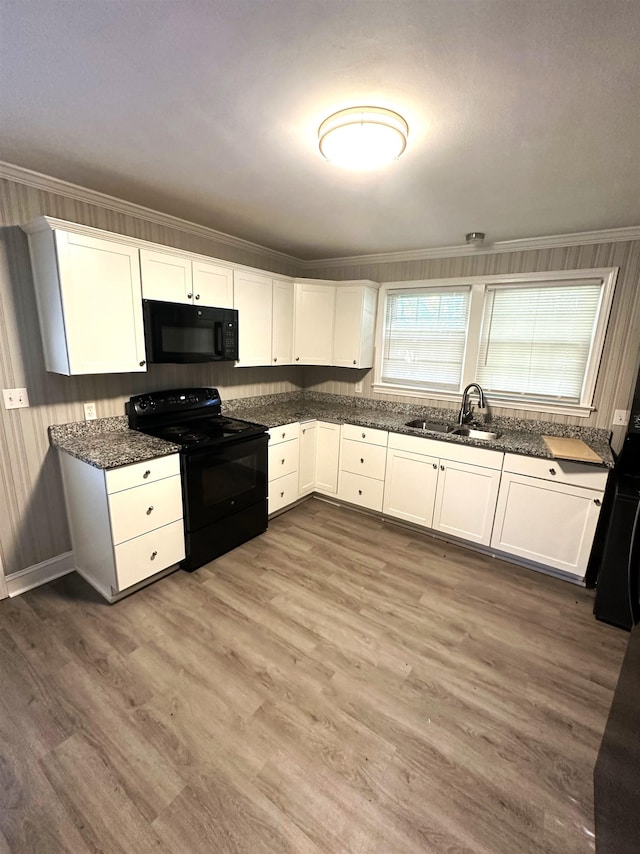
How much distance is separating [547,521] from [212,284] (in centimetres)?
299

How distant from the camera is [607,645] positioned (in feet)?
6.81

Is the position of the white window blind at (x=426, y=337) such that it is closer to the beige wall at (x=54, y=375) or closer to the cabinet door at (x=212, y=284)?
the beige wall at (x=54, y=375)

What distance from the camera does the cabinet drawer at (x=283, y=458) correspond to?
3186 millimetres

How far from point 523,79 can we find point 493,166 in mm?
601

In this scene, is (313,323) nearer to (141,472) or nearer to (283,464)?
(283,464)

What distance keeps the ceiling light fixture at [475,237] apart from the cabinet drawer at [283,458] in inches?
85.1

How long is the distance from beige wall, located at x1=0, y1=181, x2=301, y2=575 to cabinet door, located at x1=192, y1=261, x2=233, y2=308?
408 mm

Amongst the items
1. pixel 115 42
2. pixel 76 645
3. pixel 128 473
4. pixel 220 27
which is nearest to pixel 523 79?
pixel 220 27

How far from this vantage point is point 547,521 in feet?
8.53

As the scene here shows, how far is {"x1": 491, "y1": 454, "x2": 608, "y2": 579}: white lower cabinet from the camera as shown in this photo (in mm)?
2443

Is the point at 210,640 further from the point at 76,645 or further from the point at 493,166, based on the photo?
the point at 493,166

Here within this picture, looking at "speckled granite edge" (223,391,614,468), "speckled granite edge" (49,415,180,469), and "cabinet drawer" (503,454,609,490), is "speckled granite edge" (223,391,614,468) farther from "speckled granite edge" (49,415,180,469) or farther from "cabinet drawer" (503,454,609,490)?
"speckled granite edge" (49,415,180,469)

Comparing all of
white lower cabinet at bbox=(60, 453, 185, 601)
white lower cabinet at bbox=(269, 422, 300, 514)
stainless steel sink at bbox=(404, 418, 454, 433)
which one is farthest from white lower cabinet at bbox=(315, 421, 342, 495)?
white lower cabinet at bbox=(60, 453, 185, 601)

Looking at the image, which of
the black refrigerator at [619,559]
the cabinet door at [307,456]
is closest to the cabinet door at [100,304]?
the cabinet door at [307,456]
